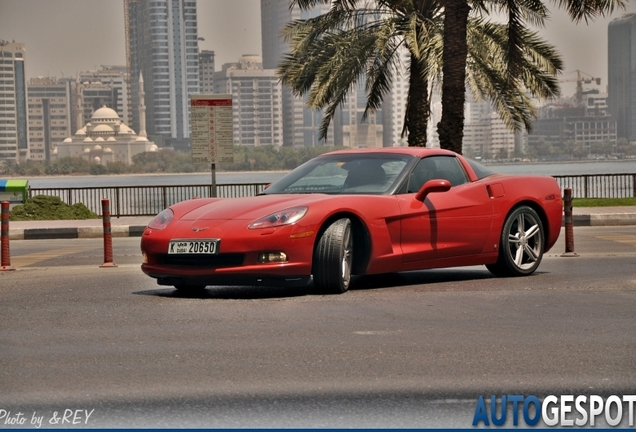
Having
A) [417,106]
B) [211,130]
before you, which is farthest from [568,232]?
[417,106]

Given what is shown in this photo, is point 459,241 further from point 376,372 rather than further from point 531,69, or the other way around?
point 531,69

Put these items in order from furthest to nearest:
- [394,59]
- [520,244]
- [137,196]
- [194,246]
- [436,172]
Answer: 1. [137,196]
2. [394,59]
3. [520,244]
4. [436,172]
5. [194,246]

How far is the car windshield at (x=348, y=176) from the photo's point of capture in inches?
429

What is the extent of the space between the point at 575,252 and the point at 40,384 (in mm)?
9934

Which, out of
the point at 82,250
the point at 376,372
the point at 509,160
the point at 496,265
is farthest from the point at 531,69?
the point at 509,160

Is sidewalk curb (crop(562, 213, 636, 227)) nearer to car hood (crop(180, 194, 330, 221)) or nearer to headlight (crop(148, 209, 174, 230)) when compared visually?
car hood (crop(180, 194, 330, 221))

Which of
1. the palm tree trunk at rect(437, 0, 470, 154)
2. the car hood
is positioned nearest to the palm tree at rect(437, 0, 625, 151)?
the palm tree trunk at rect(437, 0, 470, 154)

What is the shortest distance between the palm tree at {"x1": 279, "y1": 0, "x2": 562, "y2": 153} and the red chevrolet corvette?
66.7ft

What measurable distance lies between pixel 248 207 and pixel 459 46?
17006mm

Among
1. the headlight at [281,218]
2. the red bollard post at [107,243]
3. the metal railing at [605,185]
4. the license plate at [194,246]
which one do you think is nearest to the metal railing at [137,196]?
the red bollard post at [107,243]

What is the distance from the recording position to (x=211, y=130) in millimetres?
24625

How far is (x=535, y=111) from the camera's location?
35125mm

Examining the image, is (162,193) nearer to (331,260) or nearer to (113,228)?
(113,228)

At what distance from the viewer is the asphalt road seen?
5613mm
